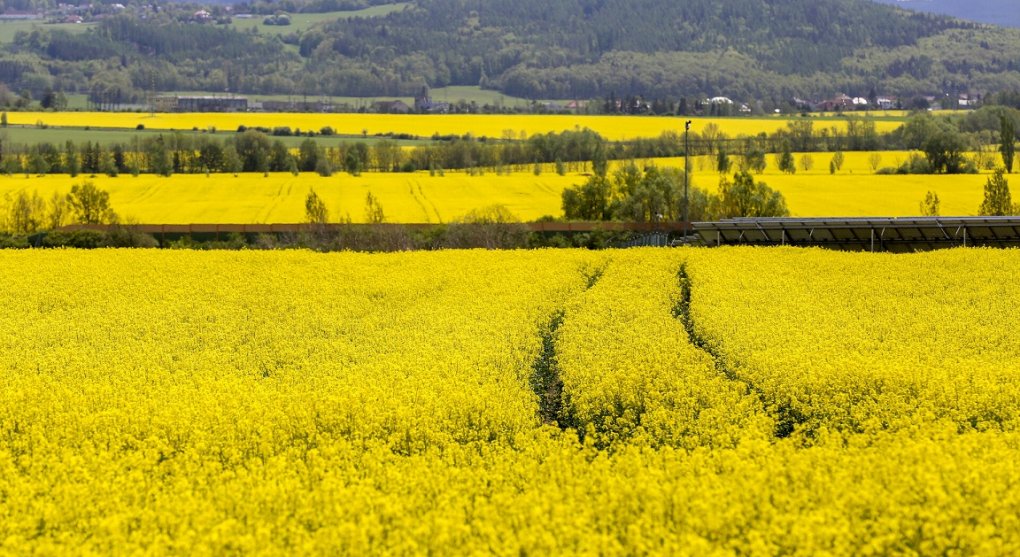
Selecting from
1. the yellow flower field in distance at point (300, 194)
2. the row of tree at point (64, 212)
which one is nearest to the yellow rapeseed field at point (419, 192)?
the yellow flower field in distance at point (300, 194)

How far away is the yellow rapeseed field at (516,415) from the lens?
15094mm

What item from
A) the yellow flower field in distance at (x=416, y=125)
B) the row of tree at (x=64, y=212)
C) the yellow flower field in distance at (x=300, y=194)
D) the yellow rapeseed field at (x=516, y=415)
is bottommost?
the yellow flower field in distance at (x=300, y=194)

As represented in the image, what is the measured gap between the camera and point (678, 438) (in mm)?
19766

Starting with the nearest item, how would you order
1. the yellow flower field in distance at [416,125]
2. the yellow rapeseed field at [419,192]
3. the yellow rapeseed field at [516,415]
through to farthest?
1. the yellow rapeseed field at [516,415]
2. the yellow rapeseed field at [419,192]
3. the yellow flower field in distance at [416,125]

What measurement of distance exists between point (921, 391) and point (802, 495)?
22.5 feet

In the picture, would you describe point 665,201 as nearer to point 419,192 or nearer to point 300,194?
point 419,192

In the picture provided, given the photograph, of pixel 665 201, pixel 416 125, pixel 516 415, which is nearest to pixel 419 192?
pixel 665 201

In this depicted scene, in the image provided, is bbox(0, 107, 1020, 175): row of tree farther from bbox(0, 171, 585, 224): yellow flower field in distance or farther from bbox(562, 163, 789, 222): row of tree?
bbox(562, 163, 789, 222): row of tree

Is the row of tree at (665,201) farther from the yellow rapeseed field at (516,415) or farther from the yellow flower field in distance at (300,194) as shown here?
the yellow rapeseed field at (516,415)

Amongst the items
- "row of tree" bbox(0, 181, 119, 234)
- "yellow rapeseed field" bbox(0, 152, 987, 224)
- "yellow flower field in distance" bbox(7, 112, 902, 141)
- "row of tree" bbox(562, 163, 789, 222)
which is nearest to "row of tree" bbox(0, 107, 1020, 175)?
"yellow rapeseed field" bbox(0, 152, 987, 224)

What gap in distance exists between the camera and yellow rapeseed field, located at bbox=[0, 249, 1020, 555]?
15.1 meters

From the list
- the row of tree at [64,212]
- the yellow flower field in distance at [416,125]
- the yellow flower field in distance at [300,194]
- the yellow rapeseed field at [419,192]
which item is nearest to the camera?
the row of tree at [64,212]

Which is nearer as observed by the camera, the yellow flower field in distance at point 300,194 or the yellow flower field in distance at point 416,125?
the yellow flower field in distance at point 300,194

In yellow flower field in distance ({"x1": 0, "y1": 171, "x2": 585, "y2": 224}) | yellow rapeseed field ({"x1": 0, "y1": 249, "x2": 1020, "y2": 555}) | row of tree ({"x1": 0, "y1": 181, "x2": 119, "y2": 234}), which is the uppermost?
yellow rapeseed field ({"x1": 0, "y1": 249, "x2": 1020, "y2": 555})
